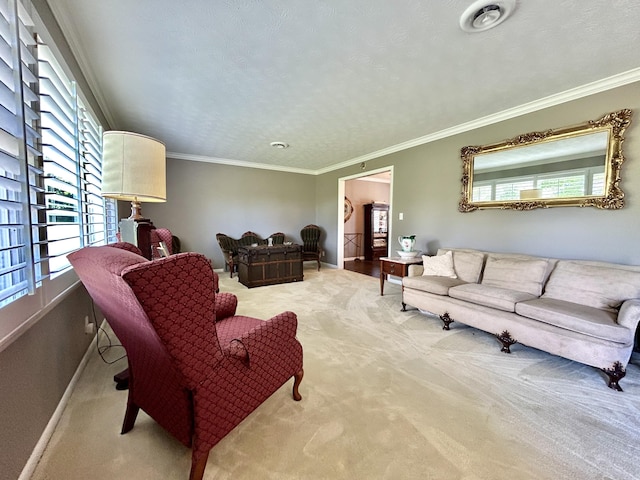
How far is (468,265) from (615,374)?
1513 mm

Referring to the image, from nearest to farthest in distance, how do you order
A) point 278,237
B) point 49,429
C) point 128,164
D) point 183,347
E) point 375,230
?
point 183,347 < point 49,429 < point 128,164 < point 278,237 < point 375,230

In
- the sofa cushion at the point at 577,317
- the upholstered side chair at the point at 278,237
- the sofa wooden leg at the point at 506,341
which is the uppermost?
the upholstered side chair at the point at 278,237

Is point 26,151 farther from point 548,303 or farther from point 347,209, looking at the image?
point 347,209

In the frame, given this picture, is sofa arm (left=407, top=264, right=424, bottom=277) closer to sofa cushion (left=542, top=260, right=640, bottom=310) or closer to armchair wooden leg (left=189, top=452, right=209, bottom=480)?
sofa cushion (left=542, top=260, right=640, bottom=310)

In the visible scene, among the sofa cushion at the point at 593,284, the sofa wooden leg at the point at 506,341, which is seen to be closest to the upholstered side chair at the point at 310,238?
the sofa wooden leg at the point at 506,341

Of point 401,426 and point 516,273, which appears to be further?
point 516,273

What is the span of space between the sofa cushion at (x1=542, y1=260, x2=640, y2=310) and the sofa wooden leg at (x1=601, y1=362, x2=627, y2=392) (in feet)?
1.80

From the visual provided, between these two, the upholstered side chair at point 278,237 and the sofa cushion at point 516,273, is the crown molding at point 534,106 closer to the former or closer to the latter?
the sofa cushion at point 516,273

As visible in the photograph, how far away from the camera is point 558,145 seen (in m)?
2.86

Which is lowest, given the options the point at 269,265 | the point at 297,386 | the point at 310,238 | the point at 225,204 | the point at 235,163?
the point at 297,386

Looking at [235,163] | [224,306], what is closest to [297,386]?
[224,306]

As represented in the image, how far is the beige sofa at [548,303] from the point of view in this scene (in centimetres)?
187

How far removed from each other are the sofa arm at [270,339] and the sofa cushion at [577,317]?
6.80 ft

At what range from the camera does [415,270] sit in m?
3.46
